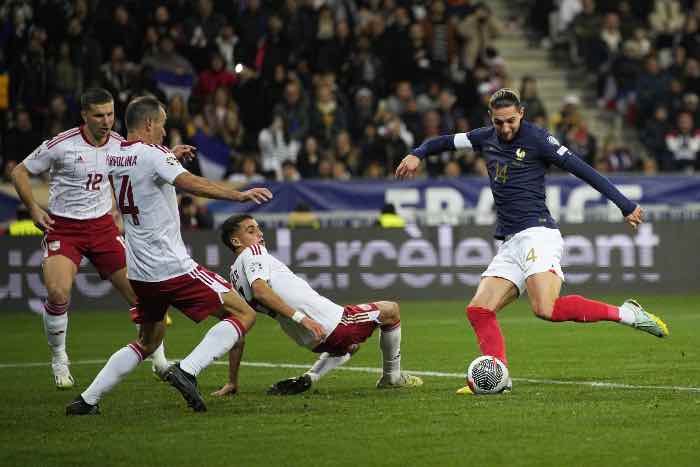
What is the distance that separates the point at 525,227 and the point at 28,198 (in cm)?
417

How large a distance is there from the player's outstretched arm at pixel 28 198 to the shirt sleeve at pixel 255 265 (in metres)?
2.13

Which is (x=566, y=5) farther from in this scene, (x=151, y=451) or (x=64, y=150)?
(x=151, y=451)

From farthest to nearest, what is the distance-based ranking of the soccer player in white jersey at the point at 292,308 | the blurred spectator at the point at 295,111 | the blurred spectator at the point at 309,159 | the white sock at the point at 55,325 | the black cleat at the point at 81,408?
1. the blurred spectator at the point at 295,111
2. the blurred spectator at the point at 309,159
3. the white sock at the point at 55,325
4. the soccer player in white jersey at the point at 292,308
5. the black cleat at the point at 81,408

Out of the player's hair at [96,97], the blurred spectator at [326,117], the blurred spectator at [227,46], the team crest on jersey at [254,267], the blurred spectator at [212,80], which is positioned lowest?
the team crest on jersey at [254,267]

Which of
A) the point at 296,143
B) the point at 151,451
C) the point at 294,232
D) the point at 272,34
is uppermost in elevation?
the point at 272,34

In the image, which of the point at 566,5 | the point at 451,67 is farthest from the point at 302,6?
the point at 566,5

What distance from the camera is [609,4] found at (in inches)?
1139

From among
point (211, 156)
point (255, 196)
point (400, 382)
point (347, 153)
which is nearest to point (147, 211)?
point (255, 196)

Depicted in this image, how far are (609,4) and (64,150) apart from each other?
18679 mm

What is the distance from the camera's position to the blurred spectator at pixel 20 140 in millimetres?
22656

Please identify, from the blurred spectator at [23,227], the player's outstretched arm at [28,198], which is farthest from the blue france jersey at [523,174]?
the blurred spectator at [23,227]

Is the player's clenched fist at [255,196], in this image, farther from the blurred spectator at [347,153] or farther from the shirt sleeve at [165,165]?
the blurred spectator at [347,153]

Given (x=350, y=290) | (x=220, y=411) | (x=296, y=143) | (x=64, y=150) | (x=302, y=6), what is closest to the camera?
(x=220, y=411)

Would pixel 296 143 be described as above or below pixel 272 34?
below
